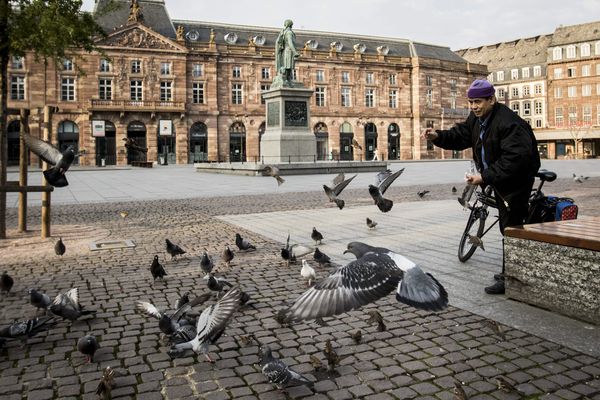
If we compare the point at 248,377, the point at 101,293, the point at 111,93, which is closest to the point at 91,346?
the point at 248,377

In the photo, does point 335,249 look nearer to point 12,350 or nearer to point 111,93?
point 12,350

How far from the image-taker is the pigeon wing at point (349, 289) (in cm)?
326

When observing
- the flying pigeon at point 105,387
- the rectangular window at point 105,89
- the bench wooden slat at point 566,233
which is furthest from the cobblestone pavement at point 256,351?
the rectangular window at point 105,89

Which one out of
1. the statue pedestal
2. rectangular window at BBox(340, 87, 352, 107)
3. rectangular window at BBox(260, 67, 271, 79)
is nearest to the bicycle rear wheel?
the statue pedestal

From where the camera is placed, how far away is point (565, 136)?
263 ft

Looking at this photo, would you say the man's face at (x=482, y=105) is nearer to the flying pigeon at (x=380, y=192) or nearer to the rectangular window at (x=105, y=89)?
the flying pigeon at (x=380, y=192)

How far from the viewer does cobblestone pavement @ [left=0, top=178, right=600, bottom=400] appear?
341 centimetres

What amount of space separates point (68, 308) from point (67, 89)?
57.4 meters

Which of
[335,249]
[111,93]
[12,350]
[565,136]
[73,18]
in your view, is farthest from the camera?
[565,136]

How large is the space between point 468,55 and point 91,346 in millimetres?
109326

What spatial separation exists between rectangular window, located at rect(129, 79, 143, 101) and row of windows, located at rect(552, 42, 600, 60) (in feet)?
225

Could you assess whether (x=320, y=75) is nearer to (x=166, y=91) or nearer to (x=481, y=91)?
(x=166, y=91)

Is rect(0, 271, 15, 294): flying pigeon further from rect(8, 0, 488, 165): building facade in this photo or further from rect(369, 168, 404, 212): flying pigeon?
rect(8, 0, 488, 165): building facade

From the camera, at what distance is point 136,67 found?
189ft
